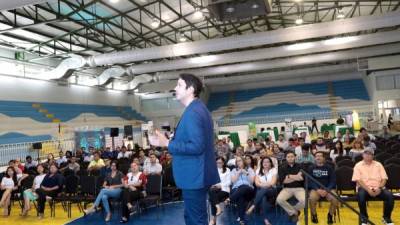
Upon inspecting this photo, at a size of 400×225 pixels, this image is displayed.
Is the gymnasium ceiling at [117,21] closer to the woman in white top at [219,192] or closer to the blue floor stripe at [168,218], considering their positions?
the blue floor stripe at [168,218]

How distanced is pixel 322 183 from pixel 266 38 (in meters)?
8.04

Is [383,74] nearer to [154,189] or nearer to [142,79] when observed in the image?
[142,79]

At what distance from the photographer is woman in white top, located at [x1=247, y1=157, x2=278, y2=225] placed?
6.22 metres

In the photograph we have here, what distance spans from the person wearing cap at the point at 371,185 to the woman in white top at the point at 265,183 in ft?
4.49

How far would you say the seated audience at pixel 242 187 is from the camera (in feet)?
Answer: 20.1

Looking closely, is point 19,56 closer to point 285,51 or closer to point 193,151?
point 285,51

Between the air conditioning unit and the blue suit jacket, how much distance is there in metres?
6.09

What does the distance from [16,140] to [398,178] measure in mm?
14711

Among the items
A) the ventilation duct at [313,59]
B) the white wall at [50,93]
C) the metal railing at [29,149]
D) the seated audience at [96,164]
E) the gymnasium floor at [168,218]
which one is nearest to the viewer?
the gymnasium floor at [168,218]

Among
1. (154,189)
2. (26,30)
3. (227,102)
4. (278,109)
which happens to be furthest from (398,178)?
(227,102)

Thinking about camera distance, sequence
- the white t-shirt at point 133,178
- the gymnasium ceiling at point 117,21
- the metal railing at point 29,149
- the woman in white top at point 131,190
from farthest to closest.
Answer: the metal railing at point 29,149
the gymnasium ceiling at point 117,21
the white t-shirt at point 133,178
the woman in white top at point 131,190

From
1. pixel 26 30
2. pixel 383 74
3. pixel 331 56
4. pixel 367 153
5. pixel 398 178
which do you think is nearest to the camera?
pixel 367 153

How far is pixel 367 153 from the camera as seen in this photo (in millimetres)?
5664

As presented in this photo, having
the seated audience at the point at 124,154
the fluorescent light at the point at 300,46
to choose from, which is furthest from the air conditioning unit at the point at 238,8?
the fluorescent light at the point at 300,46
